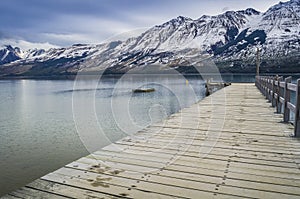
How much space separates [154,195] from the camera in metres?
2.91

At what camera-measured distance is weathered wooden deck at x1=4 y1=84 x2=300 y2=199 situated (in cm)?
297

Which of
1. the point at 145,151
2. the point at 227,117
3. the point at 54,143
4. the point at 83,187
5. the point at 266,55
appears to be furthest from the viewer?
the point at 266,55

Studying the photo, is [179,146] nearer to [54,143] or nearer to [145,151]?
[145,151]

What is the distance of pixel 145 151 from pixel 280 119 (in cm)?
450

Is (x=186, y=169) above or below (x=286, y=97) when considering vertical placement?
below

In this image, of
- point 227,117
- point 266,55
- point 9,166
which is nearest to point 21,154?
point 9,166

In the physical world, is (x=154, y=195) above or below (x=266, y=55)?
below

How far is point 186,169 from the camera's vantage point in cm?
362

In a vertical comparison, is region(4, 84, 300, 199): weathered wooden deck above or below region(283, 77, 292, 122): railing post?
below

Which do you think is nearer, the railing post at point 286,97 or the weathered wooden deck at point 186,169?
the weathered wooden deck at point 186,169

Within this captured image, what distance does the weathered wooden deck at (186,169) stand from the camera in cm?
297

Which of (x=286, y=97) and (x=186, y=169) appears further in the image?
(x=286, y=97)

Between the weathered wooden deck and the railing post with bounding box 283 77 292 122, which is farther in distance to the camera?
the railing post with bounding box 283 77 292 122

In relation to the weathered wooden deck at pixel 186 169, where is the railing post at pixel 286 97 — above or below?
above
